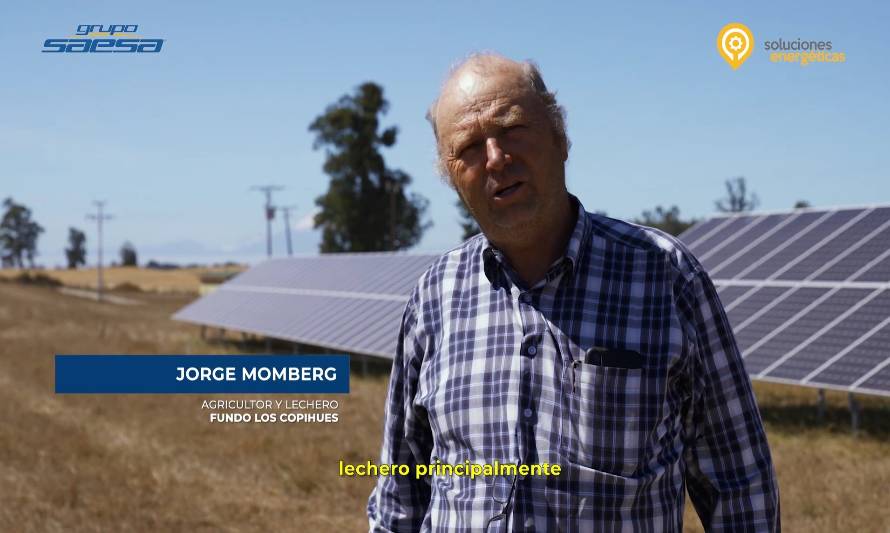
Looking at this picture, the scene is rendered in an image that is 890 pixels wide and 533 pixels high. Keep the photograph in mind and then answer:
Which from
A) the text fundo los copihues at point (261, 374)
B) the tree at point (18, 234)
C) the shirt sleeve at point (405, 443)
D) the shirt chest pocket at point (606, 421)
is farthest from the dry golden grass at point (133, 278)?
the shirt chest pocket at point (606, 421)

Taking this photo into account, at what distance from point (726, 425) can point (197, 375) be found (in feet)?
50.6

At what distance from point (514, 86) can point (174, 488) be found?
7.84 meters

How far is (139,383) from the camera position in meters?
15.9

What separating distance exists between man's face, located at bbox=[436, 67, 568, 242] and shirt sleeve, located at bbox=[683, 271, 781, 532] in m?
0.44

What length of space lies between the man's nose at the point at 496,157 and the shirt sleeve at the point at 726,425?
55 centimetres

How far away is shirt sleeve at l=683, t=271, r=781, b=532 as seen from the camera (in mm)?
2242

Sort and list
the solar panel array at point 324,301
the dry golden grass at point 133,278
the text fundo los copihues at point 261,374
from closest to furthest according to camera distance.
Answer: the text fundo los copihues at point 261,374 < the solar panel array at point 324,301 < the dry golden grass at point 133,278

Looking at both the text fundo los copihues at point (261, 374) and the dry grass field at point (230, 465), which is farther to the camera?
the text fundo los copihues at point (261, 374)

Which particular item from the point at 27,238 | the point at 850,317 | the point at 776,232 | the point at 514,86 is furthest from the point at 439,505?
the point at 27,238

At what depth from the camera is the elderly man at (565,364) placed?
223 cm

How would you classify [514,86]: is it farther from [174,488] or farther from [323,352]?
[323,352]

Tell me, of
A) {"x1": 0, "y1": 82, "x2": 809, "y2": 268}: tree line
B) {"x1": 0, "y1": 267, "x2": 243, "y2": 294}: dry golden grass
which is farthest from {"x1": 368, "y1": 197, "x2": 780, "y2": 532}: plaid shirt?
{"x1": 0, "y1": 267, "x2": 243, "y2": 294}: dry golden grass

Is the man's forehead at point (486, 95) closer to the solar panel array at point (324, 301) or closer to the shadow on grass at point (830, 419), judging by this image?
the shadow on grass at point (830, 419)
